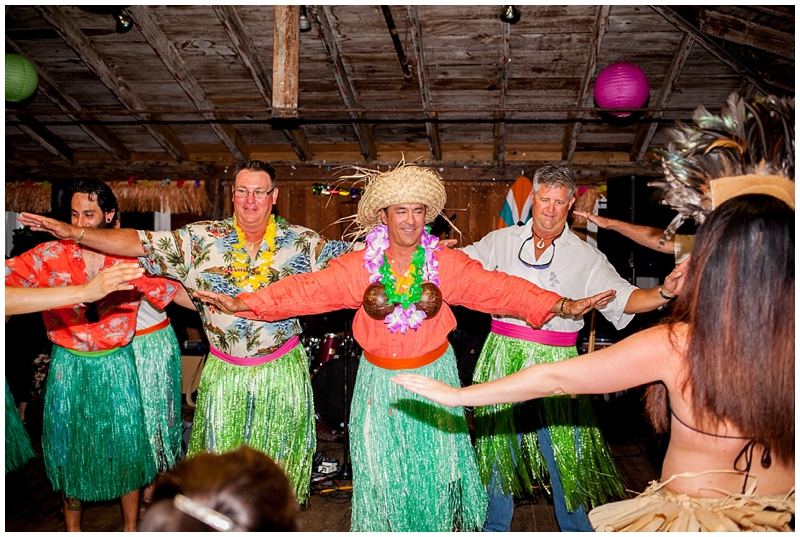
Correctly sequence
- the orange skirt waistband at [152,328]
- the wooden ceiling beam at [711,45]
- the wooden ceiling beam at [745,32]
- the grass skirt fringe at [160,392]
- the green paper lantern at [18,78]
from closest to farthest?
the grass skirt fringe at [160,392], the orange skirt waistband at [152,328], the wooden ceiling beam at [745,32], the wooden ceiling beam at [711,45], the green paper lantern at [18,78]

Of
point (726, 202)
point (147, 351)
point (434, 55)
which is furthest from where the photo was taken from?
point (434, 55)

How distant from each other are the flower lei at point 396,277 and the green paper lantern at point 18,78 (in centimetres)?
412

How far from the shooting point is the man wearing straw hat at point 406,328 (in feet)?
8.41

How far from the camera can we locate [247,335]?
111 inches

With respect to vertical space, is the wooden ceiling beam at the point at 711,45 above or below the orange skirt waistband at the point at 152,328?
above

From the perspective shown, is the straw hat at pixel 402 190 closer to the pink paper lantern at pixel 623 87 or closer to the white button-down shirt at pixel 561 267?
the white button-down shirt at pixel 561 267

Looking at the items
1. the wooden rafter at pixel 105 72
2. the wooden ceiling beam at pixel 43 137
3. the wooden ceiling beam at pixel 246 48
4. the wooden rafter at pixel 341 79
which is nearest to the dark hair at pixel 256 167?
the wooden rafter at pixel 341 79

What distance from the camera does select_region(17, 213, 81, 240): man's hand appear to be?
7.90 feet

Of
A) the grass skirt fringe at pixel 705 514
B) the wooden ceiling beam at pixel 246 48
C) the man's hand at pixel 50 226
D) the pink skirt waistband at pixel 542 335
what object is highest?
the wooden ceiling beam at pixel 246 48

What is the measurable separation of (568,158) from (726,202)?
5.75 metres

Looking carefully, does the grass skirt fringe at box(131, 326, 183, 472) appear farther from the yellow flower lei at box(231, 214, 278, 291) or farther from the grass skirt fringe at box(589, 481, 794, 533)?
the grass skirt fringe at box(589, 481, 794, 533)

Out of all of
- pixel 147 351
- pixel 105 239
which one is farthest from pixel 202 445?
pixel 105 239

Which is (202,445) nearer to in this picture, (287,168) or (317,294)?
(317,294)

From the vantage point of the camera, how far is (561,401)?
306 cm
